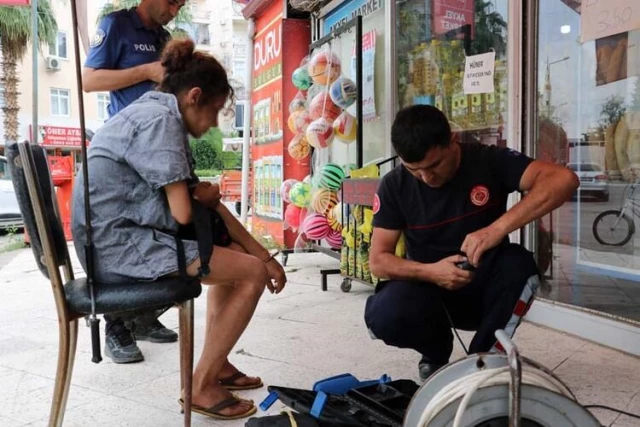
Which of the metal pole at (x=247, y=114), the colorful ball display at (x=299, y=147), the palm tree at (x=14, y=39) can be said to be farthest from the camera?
the palm tree at (x=14, y=39)

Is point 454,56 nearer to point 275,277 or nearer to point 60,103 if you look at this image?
point 275,277

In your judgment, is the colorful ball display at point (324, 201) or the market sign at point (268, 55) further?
the market sign at point (268, 55)

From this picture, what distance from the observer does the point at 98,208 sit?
78.1 inches

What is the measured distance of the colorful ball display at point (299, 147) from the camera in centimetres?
602

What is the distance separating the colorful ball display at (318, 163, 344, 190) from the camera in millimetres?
5016

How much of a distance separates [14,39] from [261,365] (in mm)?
19405

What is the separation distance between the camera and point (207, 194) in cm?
217

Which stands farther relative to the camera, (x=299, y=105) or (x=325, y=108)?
(x=299, y=105)

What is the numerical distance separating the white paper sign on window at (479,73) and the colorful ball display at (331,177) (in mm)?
1355

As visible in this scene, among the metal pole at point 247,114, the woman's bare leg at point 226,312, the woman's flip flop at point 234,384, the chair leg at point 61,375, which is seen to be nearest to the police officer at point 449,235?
the woman's bare leg at point 226,312

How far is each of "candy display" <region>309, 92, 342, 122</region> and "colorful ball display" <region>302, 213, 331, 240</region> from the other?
0.82 meters

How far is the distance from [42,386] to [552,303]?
8.73 feet

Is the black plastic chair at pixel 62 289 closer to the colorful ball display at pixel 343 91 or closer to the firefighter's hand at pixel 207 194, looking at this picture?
the firefighter's hand at pixel 207 194

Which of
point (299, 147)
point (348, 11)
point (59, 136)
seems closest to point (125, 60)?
point (299, 147)
